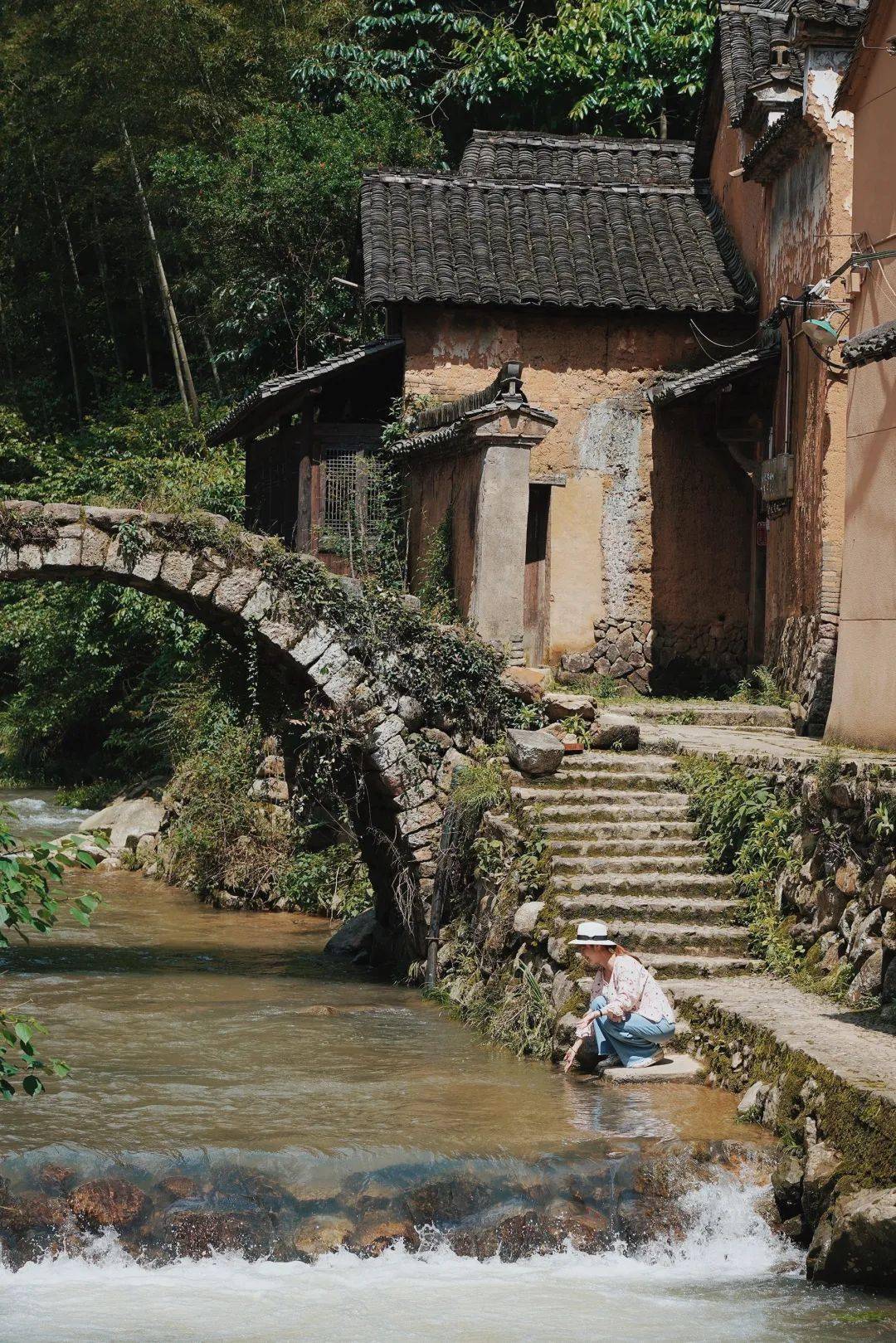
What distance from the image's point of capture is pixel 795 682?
14719mm

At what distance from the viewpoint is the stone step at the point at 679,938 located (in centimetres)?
979

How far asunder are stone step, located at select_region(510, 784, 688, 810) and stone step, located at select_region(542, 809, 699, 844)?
0.20 meters

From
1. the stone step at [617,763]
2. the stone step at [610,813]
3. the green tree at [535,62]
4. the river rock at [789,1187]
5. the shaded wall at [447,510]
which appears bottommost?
the river rock at [789,1187]

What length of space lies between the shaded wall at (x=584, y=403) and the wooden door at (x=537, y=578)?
0.09 metres

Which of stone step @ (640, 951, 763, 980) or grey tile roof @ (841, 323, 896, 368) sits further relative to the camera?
grey tile roof @ (841, 323, 896, 368)

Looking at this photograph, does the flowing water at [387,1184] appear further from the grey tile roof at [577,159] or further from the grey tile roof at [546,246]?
the grey tile roof at [577,159]

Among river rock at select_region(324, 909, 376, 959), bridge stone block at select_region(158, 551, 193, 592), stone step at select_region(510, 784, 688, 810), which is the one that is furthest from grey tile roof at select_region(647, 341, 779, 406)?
river rock at select_region(324, 909, 376, 959)

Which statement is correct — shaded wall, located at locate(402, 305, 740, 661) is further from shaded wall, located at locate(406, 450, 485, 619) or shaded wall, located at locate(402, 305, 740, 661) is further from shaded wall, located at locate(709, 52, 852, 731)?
shaded wall, located at locate(406, 450, 485, 619)

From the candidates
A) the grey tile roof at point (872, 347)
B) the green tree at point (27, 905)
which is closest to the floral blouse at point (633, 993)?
the green tree at point (27, 905)

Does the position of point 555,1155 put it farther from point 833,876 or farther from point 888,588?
point 888,588

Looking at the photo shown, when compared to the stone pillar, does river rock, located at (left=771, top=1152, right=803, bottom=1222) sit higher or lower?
lower

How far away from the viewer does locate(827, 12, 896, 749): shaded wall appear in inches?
436

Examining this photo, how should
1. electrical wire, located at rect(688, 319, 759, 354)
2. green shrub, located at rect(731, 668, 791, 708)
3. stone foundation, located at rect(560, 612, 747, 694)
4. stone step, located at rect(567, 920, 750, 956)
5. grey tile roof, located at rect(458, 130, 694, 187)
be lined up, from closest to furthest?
stone step, located at rect(567, 920, 750, 956) < green shrub, located at rect(731, 668, 791, 708) < electrical wire, located at rect(688, 319, 759, 354) < stone foundation, located at rect(560, 612, 747, 694) < grey tile roof, located at rect(458, 130, 694, 187)

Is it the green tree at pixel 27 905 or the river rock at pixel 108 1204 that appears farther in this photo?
the river rock at pixel 108 1204
